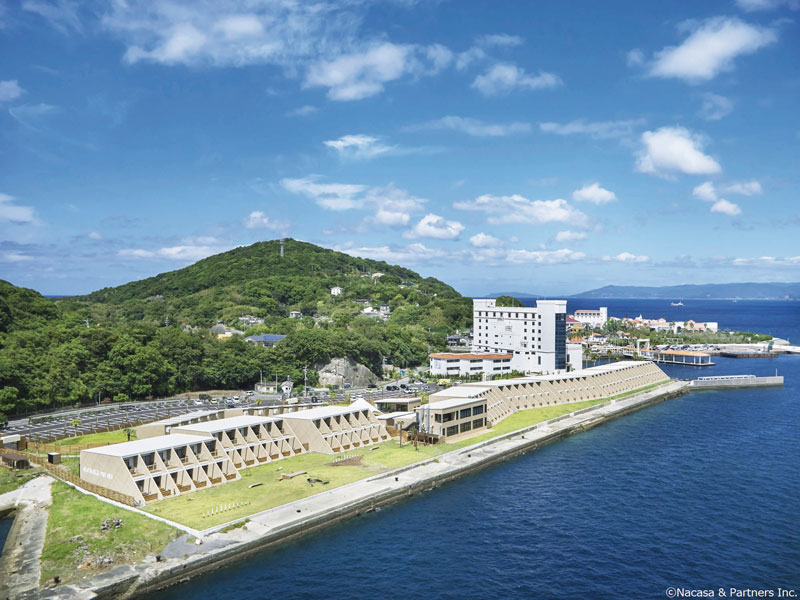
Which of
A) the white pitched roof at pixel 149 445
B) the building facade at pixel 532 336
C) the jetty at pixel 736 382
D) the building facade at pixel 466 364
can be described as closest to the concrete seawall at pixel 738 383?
the jetty at pixel 736 382

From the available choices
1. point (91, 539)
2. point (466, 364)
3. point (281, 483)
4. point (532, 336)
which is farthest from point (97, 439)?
point (532, 336)

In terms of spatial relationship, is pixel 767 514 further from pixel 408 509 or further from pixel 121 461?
pixel 121 461

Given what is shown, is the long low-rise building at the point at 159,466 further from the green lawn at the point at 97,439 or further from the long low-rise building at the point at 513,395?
the long low-rise building at the point at 513,395

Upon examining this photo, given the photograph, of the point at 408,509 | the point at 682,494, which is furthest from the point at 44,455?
the point at 682,494

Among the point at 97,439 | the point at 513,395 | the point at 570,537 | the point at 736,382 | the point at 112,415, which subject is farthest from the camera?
the point at 736,382

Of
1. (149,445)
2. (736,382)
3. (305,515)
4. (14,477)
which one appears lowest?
(305,515)

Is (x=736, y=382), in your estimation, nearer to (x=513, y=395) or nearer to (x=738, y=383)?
(x=738, y=383)

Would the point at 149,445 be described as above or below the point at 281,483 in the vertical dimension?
above

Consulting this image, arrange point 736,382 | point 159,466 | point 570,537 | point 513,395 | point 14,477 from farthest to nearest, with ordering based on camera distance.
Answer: point 736,382 → point 513,395 → point 14,477 → point 159,466 → point 570,537

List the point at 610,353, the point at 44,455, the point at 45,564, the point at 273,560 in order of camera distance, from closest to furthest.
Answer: the point at 45,564 → the point at 273,560 → the point at 44,455 → the point at 610,353
